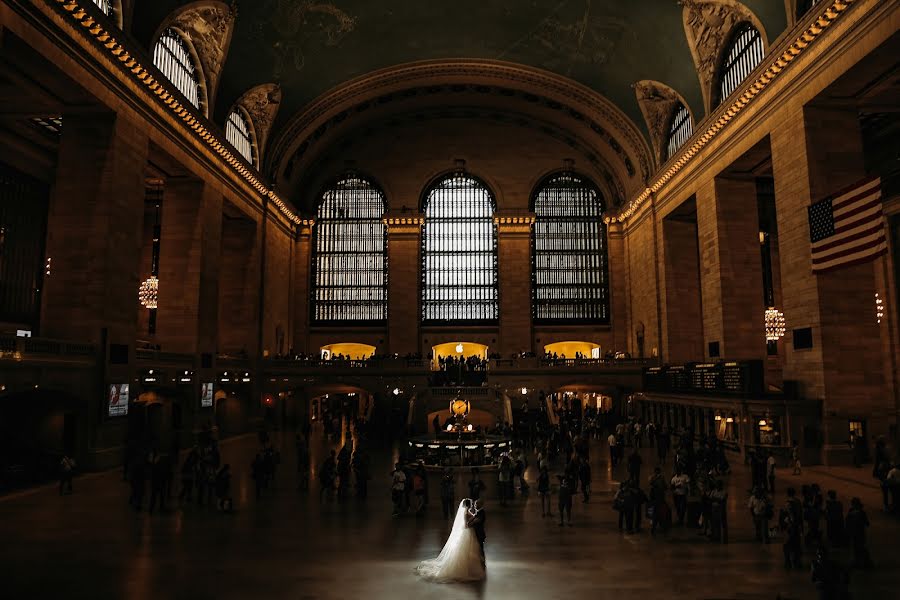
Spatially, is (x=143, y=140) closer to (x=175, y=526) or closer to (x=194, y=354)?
(x=194, y=354)

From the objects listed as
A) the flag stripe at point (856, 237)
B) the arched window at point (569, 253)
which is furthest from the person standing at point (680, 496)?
the arched window at point (569, 253)

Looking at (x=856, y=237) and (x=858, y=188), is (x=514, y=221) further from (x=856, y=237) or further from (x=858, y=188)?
(x=858, y=188)

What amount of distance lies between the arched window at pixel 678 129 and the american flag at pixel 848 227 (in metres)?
12.4

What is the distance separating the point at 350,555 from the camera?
873 centimetres

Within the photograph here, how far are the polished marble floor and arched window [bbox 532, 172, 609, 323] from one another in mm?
23516

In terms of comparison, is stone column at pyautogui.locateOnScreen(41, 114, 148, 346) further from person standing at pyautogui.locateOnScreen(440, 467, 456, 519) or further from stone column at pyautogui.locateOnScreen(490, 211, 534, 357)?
stone column at pyautogui.locateOnScreen(490, 211, 534, 357)

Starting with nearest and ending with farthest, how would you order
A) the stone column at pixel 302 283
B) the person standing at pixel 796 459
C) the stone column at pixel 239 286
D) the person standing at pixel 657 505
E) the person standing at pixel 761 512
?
the person standing at pixel 761 512 → the person standing at pixel 657 505 → the person standing at pixel 796 459 → the stone column at pixel 239 286 → the stone column at pixel 302 283

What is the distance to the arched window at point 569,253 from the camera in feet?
118

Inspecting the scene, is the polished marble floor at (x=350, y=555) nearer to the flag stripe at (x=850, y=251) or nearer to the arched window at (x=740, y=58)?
the flag stripe at (x=850, y=251)

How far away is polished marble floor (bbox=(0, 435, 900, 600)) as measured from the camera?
7320mm

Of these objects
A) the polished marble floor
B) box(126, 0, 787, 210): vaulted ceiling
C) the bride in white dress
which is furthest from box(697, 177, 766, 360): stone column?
the bride in white dress

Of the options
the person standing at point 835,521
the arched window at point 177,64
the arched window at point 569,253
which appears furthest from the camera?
the arched window at point 569,253

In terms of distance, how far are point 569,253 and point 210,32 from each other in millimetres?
21743

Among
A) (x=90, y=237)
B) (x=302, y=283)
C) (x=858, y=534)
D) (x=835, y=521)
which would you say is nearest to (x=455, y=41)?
(x=302, y=283)
